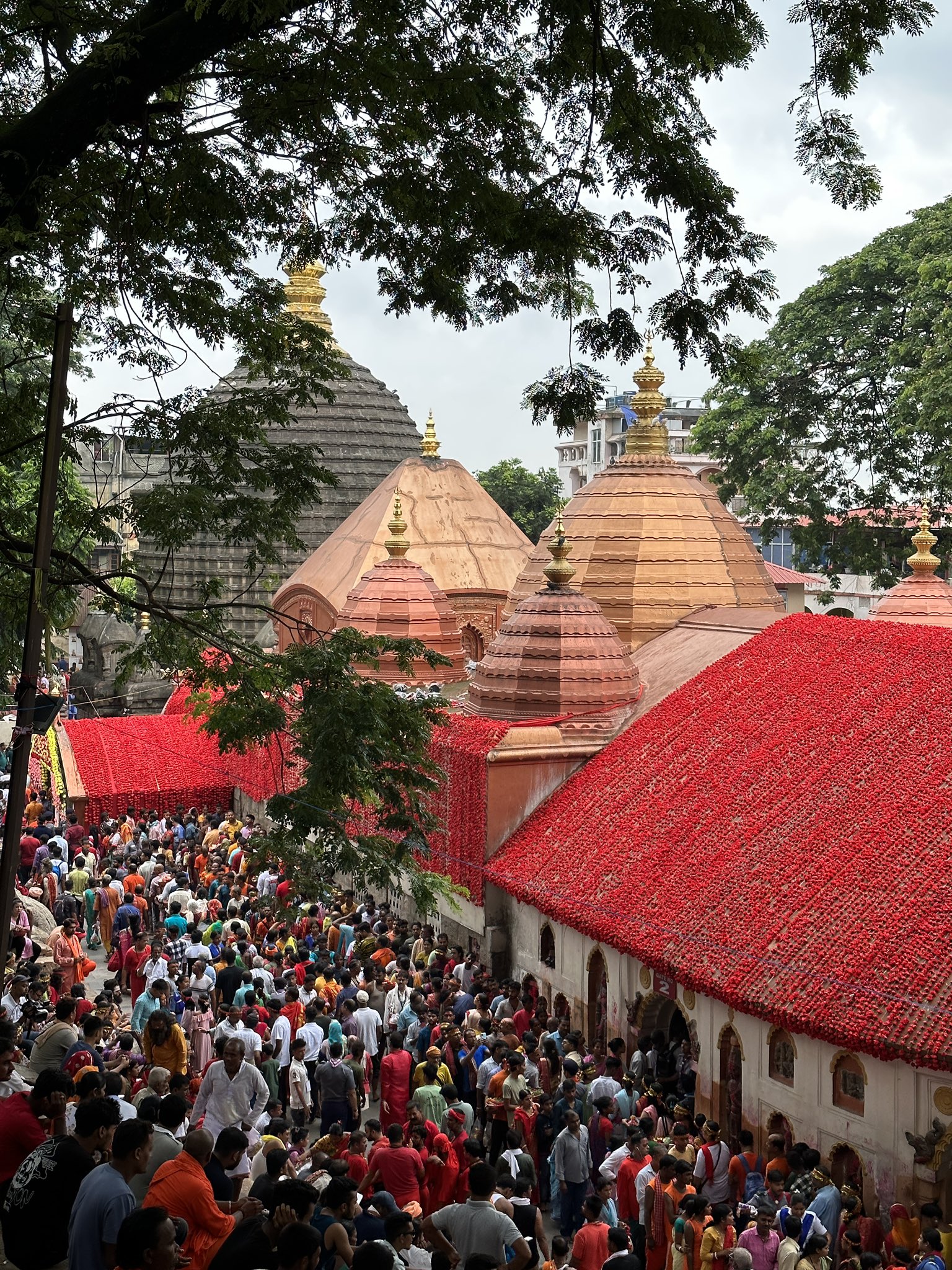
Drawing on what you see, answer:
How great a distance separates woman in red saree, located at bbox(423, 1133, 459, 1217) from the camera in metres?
9.06

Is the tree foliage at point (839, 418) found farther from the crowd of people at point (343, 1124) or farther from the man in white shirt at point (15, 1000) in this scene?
the man in white shirt at point (15, 1000)

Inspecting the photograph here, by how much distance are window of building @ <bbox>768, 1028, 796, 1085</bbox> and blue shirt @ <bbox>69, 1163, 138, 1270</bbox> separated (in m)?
7.47

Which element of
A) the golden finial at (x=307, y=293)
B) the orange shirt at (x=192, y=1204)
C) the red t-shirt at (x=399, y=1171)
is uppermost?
the golden finial at (x=307, y=293)

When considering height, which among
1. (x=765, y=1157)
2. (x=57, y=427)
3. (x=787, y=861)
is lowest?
(x=765, y=1157)

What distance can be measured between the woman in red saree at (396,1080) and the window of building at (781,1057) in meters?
3.13

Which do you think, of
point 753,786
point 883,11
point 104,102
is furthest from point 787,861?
point 104,102

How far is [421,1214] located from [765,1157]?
4458 millimetres

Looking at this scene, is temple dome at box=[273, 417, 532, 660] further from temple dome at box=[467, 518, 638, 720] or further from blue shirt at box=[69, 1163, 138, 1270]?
blue shirt at box=[69, 1163, 138, 1270]

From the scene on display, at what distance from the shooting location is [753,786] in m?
15.4

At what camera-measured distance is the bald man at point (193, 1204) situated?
6.35 metres

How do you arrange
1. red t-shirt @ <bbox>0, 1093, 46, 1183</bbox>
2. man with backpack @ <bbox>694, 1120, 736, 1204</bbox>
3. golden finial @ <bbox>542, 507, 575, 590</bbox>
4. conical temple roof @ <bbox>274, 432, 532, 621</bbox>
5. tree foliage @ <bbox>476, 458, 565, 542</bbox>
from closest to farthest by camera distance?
1. red t-shirt @ <bbox>0, 1093, 46, 1183</bbox>
2. man with backpack @ <bbox>694, 1120, 736, 1204</bbox>
3. golden finial @ <bbox>542, 507, 575, 590</bbox>
4. conical temple roof @ <bbox>274, 432, 532, 621</bbox>
5. tree foliage @ <bbox>476, 458, 565, 542</bbox>

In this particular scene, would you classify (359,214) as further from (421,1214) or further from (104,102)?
(421,1214)

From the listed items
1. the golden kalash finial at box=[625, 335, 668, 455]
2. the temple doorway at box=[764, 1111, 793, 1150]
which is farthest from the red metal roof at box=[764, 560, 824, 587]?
the temple doorway at box=[764, 1111, 793, 1150]

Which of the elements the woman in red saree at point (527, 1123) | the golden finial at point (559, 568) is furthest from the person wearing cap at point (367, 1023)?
the golden finial at point (559, 568)
